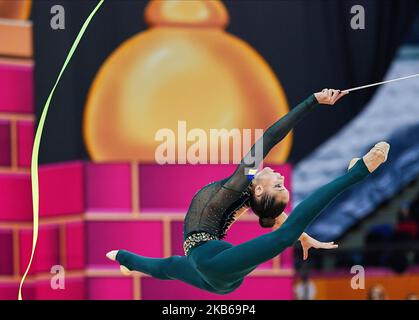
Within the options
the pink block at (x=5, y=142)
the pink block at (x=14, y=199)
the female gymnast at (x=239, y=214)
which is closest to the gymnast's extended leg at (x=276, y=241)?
the female gymnast at (x=239, y=214)

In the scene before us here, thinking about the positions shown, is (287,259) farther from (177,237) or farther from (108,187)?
(108,187)

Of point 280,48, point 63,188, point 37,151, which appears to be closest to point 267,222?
point 280,48

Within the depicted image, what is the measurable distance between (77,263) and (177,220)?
0.61 meters

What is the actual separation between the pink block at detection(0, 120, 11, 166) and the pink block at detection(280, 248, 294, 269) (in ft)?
5.51

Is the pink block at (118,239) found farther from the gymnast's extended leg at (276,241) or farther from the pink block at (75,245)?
the gymnast's extended leg at (276,241)

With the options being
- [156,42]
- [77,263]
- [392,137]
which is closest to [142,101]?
[156,42]

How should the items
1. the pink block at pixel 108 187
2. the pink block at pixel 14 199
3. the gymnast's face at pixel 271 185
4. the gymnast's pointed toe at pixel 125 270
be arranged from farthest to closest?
the pink block at pixel 14 199, the pink block at pixel 108 187, the gymnast's pointed toe at pixel 125 270, the gymnast's face at pixel 271 185

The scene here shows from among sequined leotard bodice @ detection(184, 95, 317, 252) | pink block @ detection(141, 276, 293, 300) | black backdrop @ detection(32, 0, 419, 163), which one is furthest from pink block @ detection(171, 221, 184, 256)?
black backdrop @ detection(32, 0, 419, 163)

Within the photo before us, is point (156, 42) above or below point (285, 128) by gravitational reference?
above

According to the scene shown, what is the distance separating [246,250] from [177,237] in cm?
79

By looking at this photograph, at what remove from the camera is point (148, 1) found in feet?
22.3

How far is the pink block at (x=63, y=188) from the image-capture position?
6.67 metres
